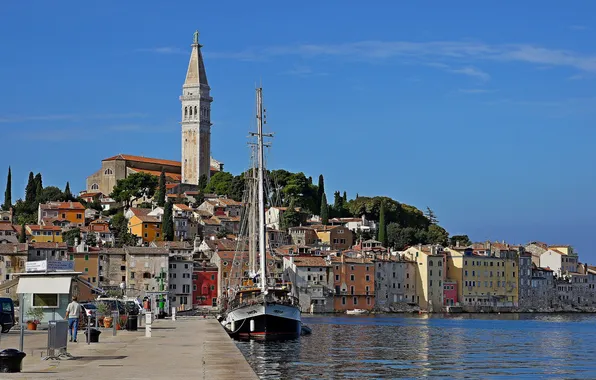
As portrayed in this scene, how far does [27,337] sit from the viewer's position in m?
27.0

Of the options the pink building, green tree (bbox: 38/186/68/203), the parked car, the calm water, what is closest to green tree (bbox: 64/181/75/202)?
green tree (bbox: 38/186/68/203)

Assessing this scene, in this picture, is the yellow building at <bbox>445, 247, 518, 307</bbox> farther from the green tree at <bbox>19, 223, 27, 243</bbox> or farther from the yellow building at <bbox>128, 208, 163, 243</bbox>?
the green tree at <bbox>19, 223, 27, 243</bbox>

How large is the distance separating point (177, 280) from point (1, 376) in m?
76.8

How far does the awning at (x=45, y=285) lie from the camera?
29.9 metres

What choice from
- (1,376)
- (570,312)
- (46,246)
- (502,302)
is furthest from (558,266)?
(1,376)

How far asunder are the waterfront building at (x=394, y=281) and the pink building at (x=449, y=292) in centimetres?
327

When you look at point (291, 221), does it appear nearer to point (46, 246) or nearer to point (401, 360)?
point (46, 246)

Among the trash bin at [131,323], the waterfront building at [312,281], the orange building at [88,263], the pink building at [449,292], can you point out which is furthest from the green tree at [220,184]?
the trash bin at [131,323]

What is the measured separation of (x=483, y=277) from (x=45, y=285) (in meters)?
86.9

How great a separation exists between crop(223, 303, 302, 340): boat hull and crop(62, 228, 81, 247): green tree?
5678 cm

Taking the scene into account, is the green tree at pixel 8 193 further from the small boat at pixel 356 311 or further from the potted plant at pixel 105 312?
the potted plant at pixel 105 312

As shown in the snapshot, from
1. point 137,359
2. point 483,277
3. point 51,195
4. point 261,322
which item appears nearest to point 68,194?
point 51,195

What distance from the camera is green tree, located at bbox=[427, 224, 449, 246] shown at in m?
126

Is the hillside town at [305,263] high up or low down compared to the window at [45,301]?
up
